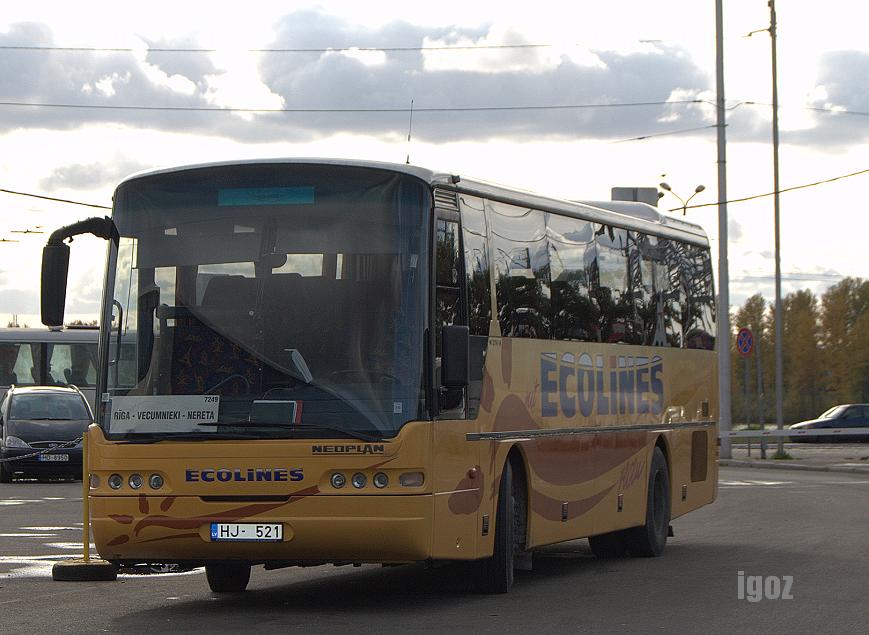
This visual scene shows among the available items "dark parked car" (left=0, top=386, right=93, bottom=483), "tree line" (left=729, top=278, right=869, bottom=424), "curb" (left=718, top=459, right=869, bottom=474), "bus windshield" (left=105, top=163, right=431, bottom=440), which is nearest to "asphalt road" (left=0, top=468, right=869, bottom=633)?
"bus windshield" (left=105, top=163, right=431, bottom=440)

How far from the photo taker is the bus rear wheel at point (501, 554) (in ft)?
43.3

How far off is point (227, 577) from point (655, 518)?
5467 mm

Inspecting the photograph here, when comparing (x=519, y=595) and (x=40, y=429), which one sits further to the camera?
(x=40, y=429)

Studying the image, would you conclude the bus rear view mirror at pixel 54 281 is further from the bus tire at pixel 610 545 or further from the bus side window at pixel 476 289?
the bus tire at pixel 610 545

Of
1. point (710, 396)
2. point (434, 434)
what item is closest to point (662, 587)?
point (434, 434)

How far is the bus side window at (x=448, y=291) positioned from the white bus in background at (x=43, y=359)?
3303 cm

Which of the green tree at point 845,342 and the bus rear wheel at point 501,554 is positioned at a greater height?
the green tree at point 845,342

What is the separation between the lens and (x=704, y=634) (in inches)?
425

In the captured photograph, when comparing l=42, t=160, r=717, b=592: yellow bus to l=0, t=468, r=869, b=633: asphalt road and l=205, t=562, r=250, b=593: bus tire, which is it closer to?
l=0, t=468, r=869, b=633: asphalt road

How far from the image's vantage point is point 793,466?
136 feet

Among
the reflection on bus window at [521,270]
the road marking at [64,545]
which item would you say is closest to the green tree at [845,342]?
the road marking at [64,545]

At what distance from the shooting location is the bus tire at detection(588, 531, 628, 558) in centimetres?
1759

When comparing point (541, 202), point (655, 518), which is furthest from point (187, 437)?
point (655, 518)

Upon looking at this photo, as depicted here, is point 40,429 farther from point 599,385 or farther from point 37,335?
point 599,385
